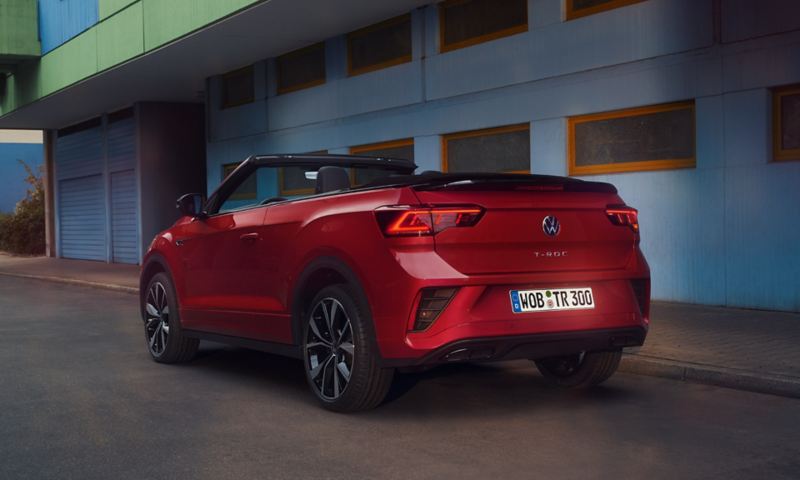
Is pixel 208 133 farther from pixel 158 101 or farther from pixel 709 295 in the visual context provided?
pixel 709 295

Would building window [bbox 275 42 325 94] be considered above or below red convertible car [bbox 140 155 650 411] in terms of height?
above

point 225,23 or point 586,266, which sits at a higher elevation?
point 225,23

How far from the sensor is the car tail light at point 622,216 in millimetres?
6281

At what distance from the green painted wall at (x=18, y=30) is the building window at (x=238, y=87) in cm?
733

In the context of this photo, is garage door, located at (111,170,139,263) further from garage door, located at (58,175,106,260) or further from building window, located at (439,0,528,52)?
building window, located at (439,0,528,52)

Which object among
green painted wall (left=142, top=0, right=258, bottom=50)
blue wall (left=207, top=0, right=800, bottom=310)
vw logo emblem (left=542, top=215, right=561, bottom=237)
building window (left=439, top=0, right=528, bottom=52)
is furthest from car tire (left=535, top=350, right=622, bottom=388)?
green painted wall (left=142, top=0, right=258, bottom=50)

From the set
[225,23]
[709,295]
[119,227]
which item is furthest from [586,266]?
[119,227]

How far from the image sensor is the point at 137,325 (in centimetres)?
1188

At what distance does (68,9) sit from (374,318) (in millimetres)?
22351

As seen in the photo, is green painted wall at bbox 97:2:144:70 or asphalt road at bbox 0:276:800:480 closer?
asphalt road at bbox 0:276:800:480

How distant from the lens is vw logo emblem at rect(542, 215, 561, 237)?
19.6 feet

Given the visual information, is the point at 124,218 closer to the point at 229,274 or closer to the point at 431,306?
the point at 229,274

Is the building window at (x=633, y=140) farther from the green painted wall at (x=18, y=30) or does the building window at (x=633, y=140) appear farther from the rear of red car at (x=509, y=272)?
the green painted wall at (x=18, y=30)

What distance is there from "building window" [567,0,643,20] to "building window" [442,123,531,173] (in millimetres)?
1674
